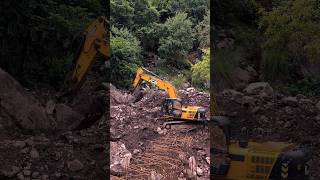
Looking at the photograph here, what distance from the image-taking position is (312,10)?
7961 millimetres

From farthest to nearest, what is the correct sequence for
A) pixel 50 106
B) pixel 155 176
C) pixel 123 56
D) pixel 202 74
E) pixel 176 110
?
pixel 202 74 → pixel 123 56 → pixel 176 110 → pixel 50 106 → pixel 155 176

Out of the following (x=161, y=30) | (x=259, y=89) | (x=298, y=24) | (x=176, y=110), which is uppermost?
(x=161, y=30)

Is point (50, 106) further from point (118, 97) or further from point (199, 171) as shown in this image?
point (199, 171)

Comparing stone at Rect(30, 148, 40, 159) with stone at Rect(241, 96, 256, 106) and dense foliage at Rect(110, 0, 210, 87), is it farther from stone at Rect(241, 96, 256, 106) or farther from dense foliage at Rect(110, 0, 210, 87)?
stone at Rect(241, 96, 256, 106)

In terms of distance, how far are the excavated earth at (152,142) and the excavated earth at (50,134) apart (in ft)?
1.00

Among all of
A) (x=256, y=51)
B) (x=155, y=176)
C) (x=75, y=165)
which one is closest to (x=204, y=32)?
(x=256, y=51)

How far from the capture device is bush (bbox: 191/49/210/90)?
36.8 ft

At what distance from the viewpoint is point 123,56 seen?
11148 mm

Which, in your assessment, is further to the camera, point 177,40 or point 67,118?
point 177,40

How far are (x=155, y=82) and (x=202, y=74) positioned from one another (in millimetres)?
2030

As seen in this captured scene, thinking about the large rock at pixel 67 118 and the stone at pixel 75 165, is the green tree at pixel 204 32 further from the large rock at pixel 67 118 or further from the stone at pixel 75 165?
the stone at pixel 75 165

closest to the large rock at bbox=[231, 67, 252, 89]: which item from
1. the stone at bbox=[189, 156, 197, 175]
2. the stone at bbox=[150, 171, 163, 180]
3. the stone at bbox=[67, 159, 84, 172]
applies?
the stone at bbox=[189, 156, 197, 175]

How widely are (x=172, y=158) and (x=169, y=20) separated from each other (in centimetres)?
481

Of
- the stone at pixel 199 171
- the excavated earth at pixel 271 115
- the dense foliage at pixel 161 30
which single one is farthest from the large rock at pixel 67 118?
the dense foliage at pixel 161 30
